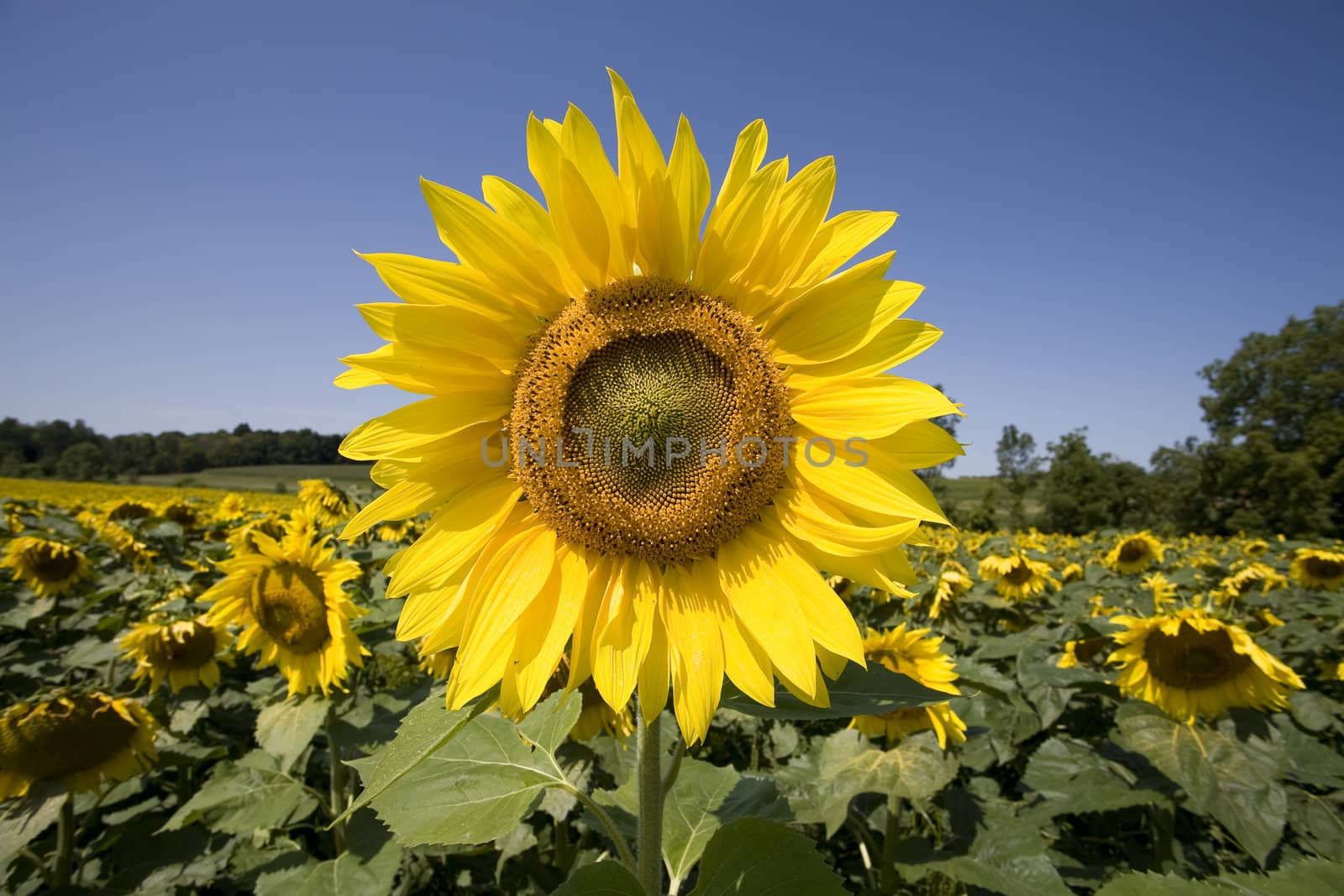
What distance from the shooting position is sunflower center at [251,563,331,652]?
343 cm

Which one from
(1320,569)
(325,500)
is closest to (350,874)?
(325,500)

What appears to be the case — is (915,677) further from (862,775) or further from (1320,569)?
(1320,569)

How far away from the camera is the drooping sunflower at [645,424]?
1305mm

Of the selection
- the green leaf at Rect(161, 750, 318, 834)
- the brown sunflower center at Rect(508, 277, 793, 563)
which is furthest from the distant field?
the brown sunflower center at Rect(508, 277, 793, 563)

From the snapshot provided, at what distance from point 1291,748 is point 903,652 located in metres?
1.99

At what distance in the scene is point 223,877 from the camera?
3422mm

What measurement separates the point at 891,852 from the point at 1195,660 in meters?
2.04

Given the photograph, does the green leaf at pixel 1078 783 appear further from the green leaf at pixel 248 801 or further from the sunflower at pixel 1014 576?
the green leaf at pixel 248 801

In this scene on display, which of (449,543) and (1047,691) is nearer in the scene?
(449,543)

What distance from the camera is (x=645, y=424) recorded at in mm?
1446

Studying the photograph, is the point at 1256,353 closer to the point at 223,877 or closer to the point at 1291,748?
the point at 1291,748

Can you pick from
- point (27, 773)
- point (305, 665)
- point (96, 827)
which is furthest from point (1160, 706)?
point (96, 827)

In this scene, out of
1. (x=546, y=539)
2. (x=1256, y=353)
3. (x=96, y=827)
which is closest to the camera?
(x=546, y=539)

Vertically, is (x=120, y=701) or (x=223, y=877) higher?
(x=120, y=701)
